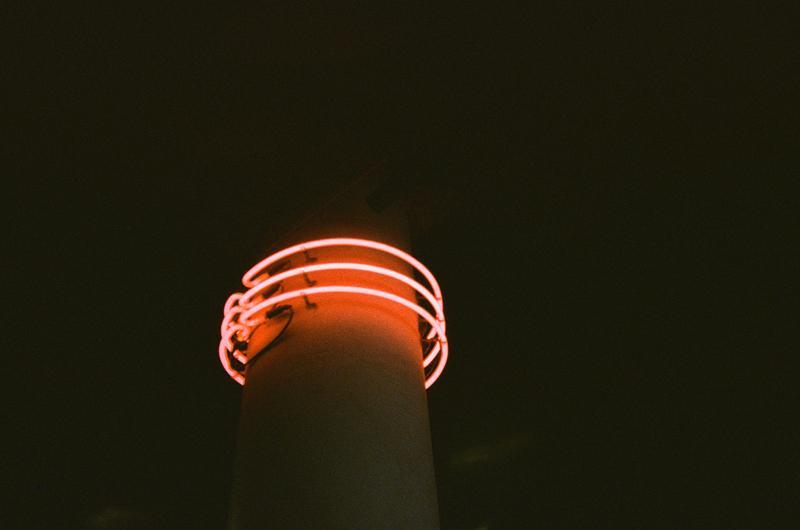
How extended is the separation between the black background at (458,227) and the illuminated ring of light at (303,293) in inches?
21.6

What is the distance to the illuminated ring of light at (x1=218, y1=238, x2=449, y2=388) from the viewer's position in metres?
2.85

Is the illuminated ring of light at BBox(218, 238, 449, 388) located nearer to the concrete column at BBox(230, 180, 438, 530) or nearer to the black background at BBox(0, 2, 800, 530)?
the concrete column at BBox(230, 180, 438, 530)

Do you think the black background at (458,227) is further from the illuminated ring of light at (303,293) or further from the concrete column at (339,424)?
the concrete column at (339,424)

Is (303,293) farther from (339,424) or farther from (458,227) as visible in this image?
(458,227)

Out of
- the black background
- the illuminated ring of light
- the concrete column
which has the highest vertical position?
the black background

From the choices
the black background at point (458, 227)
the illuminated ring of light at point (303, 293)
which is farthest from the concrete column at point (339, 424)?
the black background at point (458, 227)

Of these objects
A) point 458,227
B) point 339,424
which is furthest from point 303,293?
point 458,227

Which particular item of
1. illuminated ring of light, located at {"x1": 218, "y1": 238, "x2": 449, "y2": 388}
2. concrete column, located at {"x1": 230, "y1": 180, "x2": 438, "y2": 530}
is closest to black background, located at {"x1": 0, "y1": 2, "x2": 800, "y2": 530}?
illuminated ring of light, located at {"x1": 218, "y1": 238, "x2": 449, "y2": 388}

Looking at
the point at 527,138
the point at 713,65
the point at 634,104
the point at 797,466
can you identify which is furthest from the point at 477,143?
the point at 797,466

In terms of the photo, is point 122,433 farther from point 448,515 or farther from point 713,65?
point 713,65

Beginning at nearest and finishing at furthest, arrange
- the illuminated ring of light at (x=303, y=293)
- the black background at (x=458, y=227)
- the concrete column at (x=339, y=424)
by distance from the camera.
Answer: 1. the concrete column at (x=339, y=424)
2. the illuminated ring of light at (x=303, y=293)
3. the black background at (x=458, y=227)

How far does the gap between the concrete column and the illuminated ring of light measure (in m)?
0.08

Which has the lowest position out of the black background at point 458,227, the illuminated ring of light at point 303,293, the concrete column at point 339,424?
the concrete column at point 339,424

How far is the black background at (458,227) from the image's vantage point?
318 cm
